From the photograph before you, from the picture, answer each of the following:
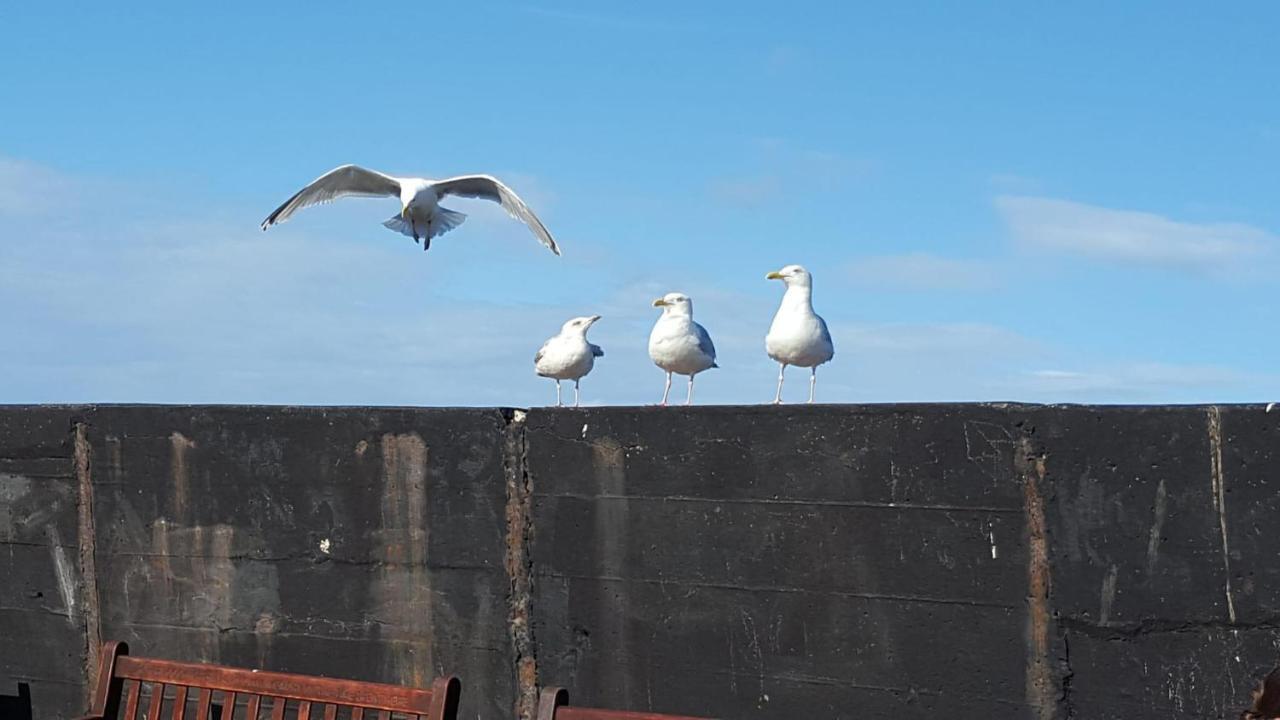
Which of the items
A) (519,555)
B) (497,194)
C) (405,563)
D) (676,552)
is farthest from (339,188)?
(676,552)

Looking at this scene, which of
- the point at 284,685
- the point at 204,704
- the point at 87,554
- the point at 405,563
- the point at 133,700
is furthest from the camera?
the point at 87,554

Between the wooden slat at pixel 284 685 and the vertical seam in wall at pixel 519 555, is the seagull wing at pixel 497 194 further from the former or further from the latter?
the wooden slat at pixel 284 685

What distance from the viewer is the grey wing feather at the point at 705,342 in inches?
398

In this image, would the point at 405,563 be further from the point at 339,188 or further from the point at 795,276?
the point at 339,188

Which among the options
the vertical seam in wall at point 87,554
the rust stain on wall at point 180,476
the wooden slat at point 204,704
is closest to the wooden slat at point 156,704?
the wooden slat at point 204,704

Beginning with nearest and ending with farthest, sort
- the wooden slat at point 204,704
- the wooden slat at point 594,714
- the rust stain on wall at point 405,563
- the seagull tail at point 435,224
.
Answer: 1. the wooden slat at point 594,714
2. the wooden slat at point 204,704
3. the rust stain on wall at point 405,563
4. the seagull tail at point 435,224

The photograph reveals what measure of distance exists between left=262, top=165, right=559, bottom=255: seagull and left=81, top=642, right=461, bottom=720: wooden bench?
25.5ft

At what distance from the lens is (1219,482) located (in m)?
4.89

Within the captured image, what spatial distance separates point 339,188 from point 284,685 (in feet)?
29.6

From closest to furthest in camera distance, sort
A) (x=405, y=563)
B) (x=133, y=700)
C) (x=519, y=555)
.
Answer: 1. (x=133, y=700)
2. (x=519, y=555)
3. (x=405, y=563)

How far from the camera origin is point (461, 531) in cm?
644

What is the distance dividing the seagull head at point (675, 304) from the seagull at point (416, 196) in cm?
278

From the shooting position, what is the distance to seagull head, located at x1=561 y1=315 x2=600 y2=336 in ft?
34.4

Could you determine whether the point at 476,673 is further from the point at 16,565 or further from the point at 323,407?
the point at 16,565
